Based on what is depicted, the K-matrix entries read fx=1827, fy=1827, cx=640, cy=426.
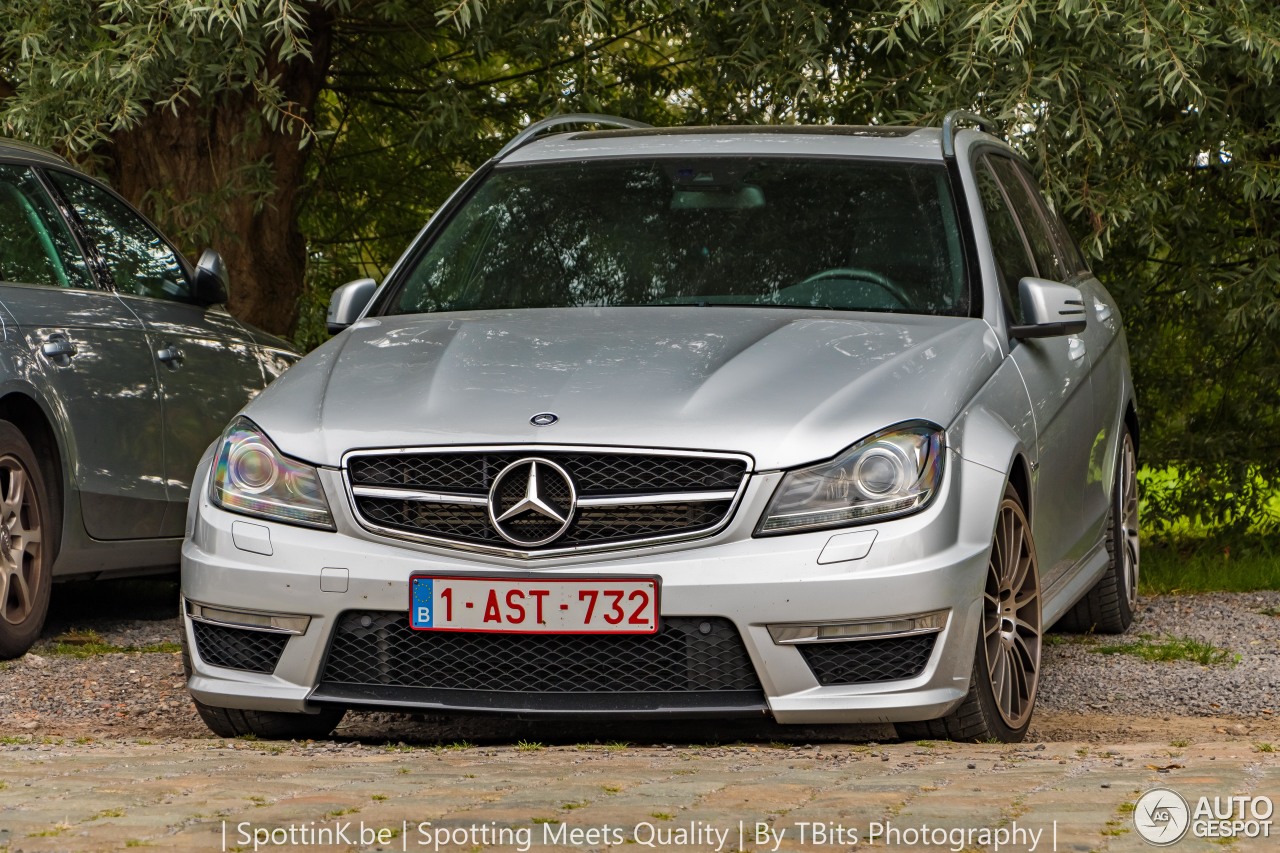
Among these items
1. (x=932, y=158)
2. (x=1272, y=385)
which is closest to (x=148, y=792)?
(x=932, y=158)

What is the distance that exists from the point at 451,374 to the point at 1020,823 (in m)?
2.11

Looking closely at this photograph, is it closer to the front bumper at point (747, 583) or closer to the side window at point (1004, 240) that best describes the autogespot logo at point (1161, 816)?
the front bumper at point (747, 583)

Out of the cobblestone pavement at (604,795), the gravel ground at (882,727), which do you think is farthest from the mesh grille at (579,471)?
the gravel ground at (882,727)

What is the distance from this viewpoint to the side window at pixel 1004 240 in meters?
5.66

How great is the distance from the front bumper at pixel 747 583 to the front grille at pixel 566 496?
5 centimetres

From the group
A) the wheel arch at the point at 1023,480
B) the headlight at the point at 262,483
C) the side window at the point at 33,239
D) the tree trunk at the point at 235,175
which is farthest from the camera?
the tree trunk at the point at 235,175

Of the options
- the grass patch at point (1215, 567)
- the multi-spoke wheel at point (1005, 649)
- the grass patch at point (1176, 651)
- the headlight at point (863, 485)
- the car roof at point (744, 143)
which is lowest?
the grass patch at point (1215, 567)

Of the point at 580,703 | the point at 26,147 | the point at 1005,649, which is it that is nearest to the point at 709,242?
the point at 1005,649

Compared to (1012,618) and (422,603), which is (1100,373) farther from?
(422,603)

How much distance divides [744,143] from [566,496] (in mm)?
2067

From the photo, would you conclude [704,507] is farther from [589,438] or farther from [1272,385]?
[1272,385]

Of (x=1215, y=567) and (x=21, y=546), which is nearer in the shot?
(x=21, y=546)

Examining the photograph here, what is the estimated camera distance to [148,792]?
3693 mm

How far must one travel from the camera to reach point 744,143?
6.12m
